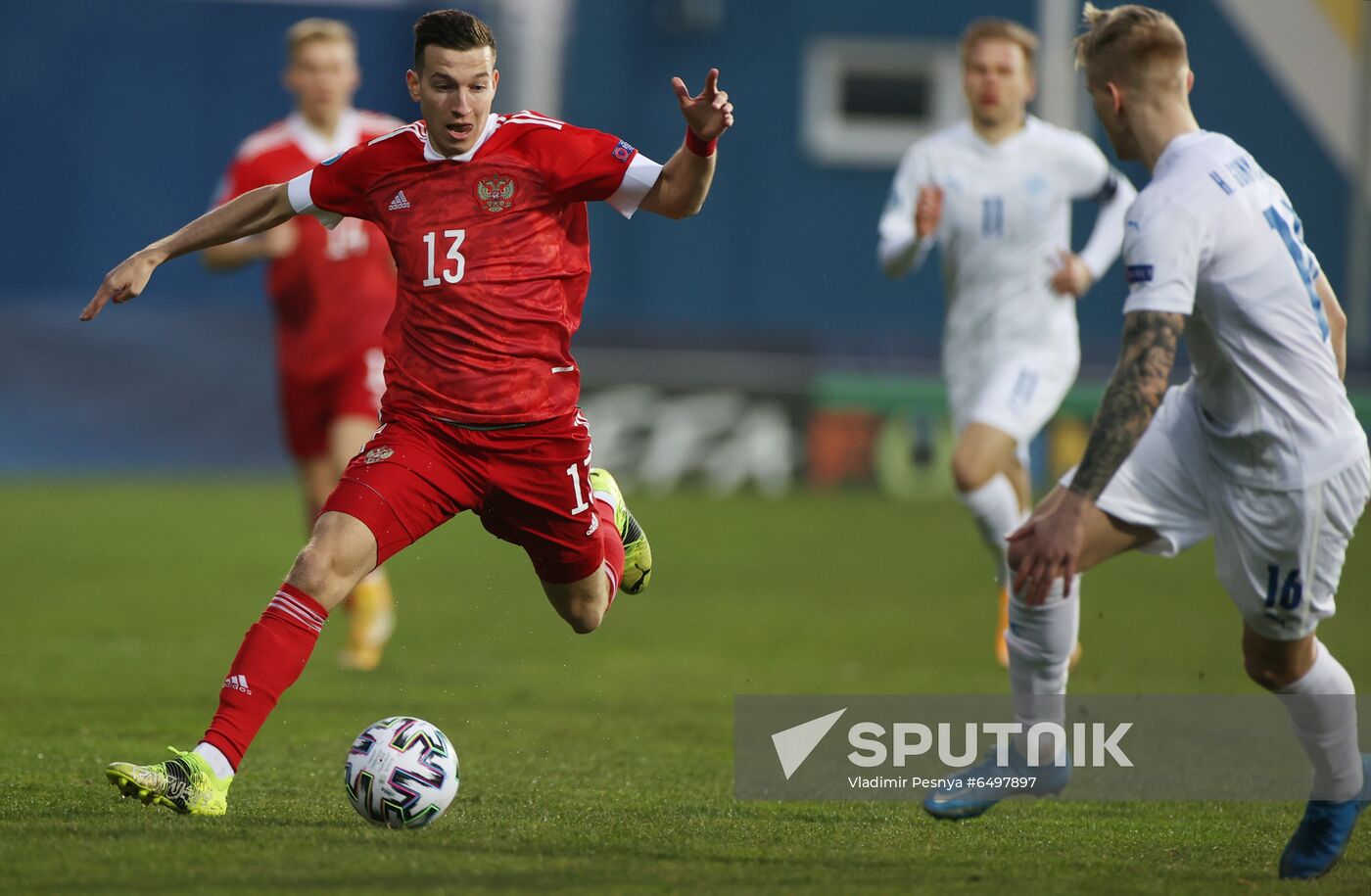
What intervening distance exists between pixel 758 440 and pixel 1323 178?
8916mm

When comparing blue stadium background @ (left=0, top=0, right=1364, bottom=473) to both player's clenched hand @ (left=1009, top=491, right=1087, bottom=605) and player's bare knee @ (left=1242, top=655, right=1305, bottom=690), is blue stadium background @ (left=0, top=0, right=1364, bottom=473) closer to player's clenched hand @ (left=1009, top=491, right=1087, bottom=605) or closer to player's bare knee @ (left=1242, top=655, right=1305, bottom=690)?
player's bare knee @ (left=1242, top=655, right=1305, bottom=690)

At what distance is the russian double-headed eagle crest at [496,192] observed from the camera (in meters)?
5.50

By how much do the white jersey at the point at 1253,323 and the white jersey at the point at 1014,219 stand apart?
3513mm

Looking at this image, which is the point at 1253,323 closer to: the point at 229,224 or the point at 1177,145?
the point at 1177,145

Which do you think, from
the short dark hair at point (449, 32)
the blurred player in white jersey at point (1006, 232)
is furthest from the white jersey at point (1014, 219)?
the short dark hair at point (449, 32)

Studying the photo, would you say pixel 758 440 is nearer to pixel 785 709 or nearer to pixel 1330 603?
pixel 785 709

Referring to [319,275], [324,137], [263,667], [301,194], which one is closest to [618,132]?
[324,137]

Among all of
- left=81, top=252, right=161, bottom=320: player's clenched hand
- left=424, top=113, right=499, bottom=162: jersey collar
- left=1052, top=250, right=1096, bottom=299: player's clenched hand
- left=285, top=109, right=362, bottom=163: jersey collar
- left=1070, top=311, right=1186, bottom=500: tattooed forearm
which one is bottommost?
left=1052, top=250, right=1096, bottom=299: player's clenched hand

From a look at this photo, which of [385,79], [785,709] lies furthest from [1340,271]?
[785,709]

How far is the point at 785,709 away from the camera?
7340 millimetres

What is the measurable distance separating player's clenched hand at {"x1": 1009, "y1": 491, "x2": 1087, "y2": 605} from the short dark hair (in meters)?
2.19

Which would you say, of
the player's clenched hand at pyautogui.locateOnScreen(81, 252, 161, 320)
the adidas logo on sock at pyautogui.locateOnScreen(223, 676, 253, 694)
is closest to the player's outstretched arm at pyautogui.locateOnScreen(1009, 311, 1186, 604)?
the adidas logo on sock at pyautogui.locateOnScreen(223, 676, 253, 694)

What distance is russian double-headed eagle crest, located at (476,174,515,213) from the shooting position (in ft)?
18.0

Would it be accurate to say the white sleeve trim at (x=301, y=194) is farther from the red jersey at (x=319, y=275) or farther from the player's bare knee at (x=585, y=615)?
the red jersey at (x=319, y=275)
